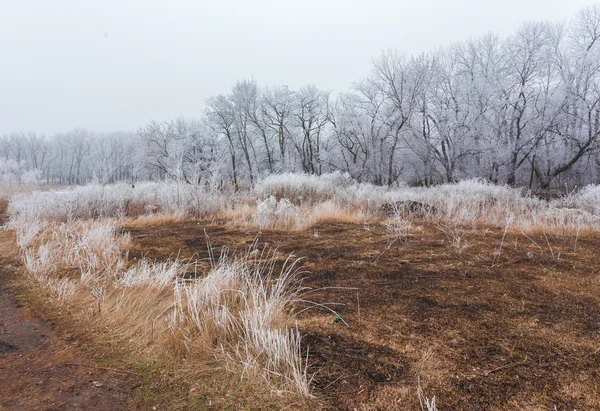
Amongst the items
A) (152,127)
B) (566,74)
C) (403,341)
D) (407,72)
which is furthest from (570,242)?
(152,127)

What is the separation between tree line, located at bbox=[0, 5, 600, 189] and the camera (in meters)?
16.5

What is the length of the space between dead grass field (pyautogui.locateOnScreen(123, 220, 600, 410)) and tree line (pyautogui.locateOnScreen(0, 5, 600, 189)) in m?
7.67

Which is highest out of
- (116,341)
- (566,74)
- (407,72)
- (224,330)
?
(407,72)

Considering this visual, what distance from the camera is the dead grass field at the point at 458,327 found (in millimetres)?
1421

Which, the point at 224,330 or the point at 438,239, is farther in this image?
the point at 438,239

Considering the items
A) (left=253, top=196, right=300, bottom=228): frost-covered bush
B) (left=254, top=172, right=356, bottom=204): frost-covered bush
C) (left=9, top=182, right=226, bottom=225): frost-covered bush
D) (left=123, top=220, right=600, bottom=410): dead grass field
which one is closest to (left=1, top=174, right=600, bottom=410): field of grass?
(left=123, top=220, right=600, bottom=410): dead grass field

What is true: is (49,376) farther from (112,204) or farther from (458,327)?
(112,204)

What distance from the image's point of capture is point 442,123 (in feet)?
68.6

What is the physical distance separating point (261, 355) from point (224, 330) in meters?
0.36

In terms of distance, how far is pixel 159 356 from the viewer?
192 cm

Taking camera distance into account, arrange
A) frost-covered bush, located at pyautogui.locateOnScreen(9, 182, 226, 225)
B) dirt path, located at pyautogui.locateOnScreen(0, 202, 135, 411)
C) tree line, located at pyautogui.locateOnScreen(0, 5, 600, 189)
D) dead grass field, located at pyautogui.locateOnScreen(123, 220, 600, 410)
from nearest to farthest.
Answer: dead grass field, located at pyautogui.locateOnScreen(123, 220, 600, 410) < dirt path, located at pyautogui.locateOnScreen(0, 202, 135, 411) < frost-covered bush, located at pyautogui.locateOnScreen(9, 182, 226, 225) < tree line, located at pyautogui.locateOnScreen(0, 5, 600, 189)

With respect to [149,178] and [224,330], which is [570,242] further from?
[149,178]

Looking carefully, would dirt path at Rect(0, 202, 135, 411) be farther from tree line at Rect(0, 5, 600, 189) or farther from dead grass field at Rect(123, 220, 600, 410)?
tree line at Rect(0, 5, 600, 189)

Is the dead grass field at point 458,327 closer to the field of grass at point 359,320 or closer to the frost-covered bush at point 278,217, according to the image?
the field of grass at point 359,320
